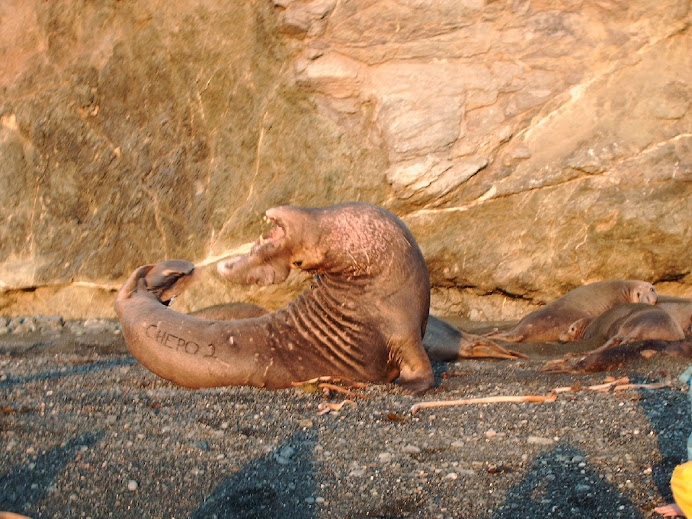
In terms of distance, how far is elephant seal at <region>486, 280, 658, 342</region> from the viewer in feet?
24.8

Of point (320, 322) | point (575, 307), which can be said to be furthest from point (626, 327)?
point (320, 322)

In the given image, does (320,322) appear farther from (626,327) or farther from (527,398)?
(626,327)

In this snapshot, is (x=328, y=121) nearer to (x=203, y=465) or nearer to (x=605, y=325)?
(x=605, y=325)

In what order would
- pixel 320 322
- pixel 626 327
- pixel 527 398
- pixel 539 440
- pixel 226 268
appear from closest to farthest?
pixel 539 440 → pixel 527 398 → pixel 226 268 → pixel 320 322 → pixel 626 327

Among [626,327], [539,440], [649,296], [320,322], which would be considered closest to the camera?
[539,440]

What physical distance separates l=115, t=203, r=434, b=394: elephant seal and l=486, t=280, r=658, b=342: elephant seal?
240cm

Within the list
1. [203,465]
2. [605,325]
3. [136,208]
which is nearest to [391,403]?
[203,465]

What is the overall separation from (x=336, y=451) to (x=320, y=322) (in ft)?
6.83

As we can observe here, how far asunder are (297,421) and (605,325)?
13.7ft

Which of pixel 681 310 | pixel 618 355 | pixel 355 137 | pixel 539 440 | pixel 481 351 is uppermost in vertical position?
pixel 539 440

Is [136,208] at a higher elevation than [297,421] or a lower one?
lower

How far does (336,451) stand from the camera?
3473mm

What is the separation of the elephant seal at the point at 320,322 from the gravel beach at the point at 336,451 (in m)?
0.24

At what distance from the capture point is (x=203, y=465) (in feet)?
10.5
